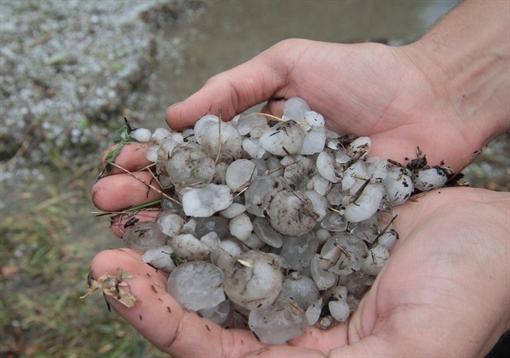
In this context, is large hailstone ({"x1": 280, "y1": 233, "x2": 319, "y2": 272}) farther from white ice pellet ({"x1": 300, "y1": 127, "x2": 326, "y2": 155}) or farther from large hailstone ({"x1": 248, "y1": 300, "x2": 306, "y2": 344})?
white ice pellet ({"x1": 300, "y1": 127, "x2": 326, "y2": 155})

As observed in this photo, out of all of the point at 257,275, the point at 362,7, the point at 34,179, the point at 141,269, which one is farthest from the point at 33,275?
the point at 362,7

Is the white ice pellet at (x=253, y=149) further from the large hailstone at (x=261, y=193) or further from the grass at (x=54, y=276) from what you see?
the grass at (x=54, y=276)

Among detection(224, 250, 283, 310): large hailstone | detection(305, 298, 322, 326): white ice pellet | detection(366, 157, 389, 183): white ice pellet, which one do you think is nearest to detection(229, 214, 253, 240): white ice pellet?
detection(224, 250, 283, 310): large hailstone

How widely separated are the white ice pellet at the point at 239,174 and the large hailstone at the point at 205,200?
3 centimetres

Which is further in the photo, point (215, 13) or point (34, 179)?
point (215, 13)

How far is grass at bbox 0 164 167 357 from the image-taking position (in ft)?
6.27

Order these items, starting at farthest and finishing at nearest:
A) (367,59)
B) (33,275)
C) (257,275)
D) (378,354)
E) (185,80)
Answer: (185,80) < (33,275) < (367,59) < (257,275) < (378,354)

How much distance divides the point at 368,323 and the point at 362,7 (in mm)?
2641

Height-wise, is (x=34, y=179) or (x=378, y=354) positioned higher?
(x=378, y=354)

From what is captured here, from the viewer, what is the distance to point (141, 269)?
1.19 m

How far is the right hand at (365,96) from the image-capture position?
1.63 metres

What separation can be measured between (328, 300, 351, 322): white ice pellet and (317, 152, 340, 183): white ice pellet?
1.01 feet

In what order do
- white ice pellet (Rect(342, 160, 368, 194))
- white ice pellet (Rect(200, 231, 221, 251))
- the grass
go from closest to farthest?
white ice pellet (Rect(200, 231, 221, 251)) < white ice pellet (Rect(342, 160, 368, 194)) < the grass

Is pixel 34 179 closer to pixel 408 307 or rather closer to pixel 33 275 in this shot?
pixel 33 275
